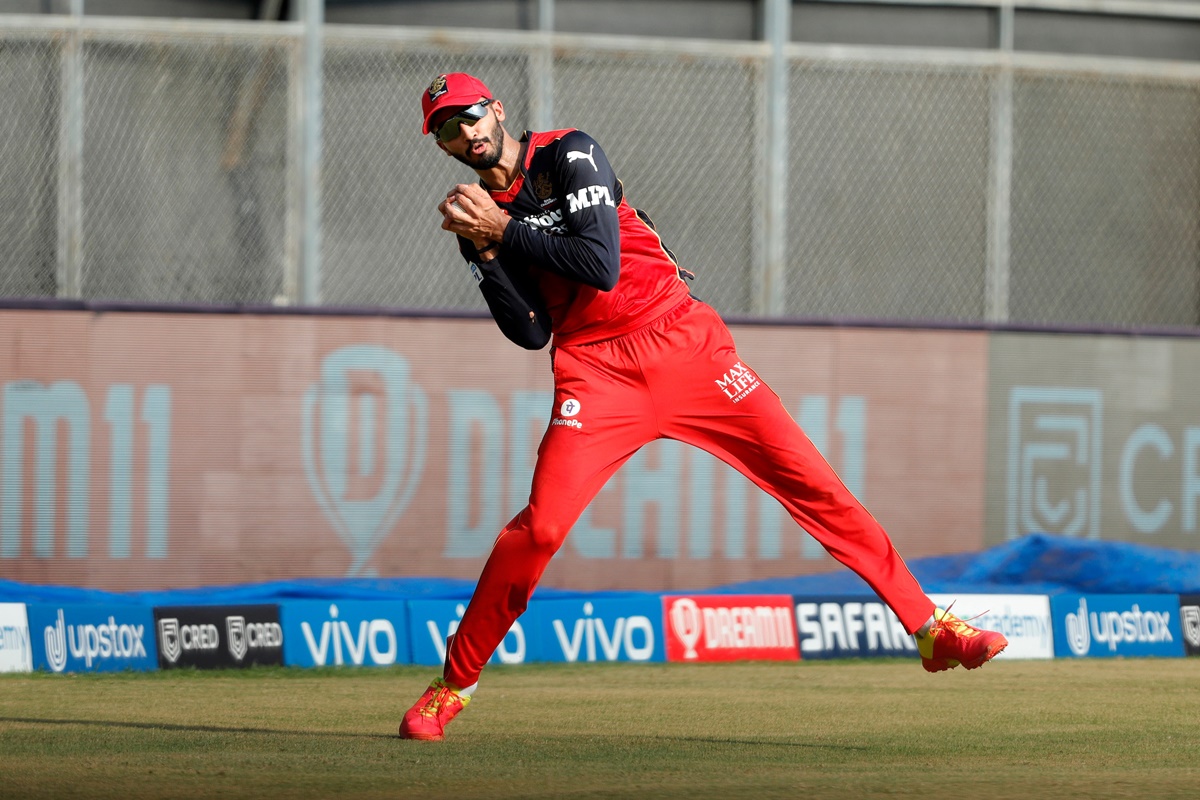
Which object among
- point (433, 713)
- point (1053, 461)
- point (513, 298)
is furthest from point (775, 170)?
point (433, 713)

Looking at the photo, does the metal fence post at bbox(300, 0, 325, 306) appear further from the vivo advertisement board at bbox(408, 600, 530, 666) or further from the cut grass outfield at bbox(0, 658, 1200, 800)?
the cut grass outfield at bbox(0, 658, 1200, 800)

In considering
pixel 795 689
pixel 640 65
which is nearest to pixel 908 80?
pixel 640 65

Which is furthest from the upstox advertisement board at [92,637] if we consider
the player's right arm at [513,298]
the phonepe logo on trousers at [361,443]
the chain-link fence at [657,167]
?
the player's right arm at [513,298]

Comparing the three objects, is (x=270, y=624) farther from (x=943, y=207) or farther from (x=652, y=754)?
(x=943, y=207)

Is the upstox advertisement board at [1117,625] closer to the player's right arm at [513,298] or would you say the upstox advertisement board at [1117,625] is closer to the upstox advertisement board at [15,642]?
the player's right arm at [513,298]

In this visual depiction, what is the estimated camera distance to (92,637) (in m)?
8.29

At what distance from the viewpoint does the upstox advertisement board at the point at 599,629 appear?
28.9 ft

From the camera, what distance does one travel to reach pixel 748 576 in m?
11.1

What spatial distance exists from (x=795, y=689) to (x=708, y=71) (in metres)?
5.58

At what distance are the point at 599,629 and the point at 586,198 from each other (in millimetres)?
4142

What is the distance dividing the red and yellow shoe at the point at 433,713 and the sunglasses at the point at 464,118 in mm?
1873

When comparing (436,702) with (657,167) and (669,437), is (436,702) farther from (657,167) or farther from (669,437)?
(657,167)

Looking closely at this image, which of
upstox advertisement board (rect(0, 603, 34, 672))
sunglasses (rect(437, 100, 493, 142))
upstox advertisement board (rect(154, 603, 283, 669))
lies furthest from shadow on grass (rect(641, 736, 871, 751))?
upstox advertisement board (rect(0, 603, 34, 672))

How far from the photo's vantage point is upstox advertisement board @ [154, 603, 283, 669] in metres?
8.31
